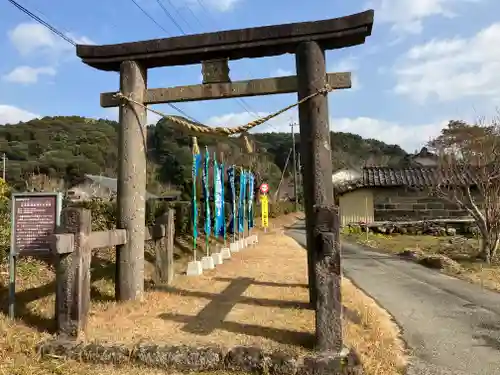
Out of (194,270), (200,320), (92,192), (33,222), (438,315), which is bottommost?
(438,315)

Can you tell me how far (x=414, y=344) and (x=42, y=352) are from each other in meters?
3.79

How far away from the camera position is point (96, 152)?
4938 centimetres

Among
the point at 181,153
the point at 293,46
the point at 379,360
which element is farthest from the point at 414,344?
the point at 181,153

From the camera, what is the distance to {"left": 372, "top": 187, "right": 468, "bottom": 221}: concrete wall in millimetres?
21391

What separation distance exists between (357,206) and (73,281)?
19214 millimetres

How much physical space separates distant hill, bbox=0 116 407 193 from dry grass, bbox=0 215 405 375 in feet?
78.7

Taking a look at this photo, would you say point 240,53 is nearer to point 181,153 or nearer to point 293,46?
point 293,46

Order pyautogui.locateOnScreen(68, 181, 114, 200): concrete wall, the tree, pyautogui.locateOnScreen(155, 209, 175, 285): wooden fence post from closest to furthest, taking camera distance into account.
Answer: pyautogui.locateOnScreen(155, 209, 175, 285): wooden fence post < the tree < pyautogui.locateOnScreen(68, 181, 114, 200): concrete wall

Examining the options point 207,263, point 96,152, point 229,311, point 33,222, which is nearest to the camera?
point 33,222

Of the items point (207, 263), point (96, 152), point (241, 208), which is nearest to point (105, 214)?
point (207, 263)

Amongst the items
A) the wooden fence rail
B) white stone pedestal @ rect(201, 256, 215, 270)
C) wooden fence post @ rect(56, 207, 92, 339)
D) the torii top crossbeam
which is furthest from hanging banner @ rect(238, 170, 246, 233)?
wooden fence post @ rect(56, 207, 92, 339)

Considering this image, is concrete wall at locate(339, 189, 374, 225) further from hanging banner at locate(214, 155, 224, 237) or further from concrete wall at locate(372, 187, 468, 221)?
hanging banner at locate(214, 155, 224, 237)

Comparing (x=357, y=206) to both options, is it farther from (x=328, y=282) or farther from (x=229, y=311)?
(x=328, y=282)

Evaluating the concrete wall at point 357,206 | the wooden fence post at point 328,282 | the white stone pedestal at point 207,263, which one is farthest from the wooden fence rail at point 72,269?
the concrete wall at point 357,206
